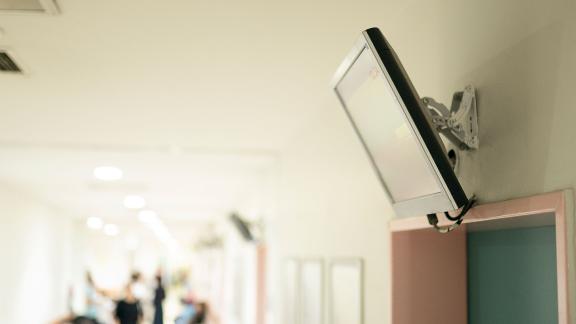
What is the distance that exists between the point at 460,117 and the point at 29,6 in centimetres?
166

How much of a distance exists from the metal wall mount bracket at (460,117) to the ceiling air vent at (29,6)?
1.49m

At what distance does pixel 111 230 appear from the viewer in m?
17.4

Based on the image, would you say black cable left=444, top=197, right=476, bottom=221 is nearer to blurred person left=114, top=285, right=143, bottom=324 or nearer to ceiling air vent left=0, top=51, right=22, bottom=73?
ceiling air vent left=0, top=51, right=22, bottom=73

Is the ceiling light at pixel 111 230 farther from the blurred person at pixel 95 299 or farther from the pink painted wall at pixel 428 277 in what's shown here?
the pink painted wall at pixel 428 277

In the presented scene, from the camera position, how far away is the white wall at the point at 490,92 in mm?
1553

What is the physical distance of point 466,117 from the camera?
6.37 ft

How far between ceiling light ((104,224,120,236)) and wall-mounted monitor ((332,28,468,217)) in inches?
586

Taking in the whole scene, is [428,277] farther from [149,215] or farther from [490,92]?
[149,215]

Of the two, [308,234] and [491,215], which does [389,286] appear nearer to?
[491,215]

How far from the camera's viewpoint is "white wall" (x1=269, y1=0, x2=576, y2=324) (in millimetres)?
1553

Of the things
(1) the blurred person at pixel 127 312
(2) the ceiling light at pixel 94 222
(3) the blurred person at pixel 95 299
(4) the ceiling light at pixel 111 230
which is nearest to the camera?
(1) the blurred person at pixel 127 312

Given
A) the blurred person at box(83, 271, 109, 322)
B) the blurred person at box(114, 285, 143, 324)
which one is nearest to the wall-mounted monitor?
the blurred person at box(114, 285, 143, 324)

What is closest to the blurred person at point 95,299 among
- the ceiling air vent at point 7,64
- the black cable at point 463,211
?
the ceiling air vent at point 7,64

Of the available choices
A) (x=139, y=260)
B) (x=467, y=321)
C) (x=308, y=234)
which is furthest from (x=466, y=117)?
(x=139, y=260)
